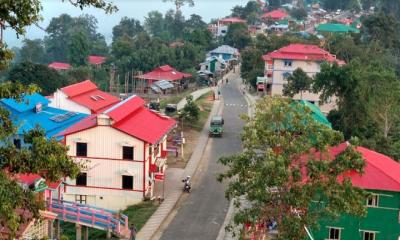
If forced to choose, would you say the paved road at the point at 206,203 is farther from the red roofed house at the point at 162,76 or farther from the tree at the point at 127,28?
the tree at the point at 127,28

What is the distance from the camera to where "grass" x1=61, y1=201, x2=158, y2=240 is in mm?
25317

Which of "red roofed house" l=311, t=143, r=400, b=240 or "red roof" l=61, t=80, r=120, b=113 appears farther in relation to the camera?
"red roof" l=61, t=80, r=120, b=113

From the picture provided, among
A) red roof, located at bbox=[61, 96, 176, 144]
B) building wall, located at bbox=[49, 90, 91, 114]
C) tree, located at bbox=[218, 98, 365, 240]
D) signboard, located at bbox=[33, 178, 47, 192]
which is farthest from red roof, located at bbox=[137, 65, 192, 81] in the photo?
tree, located at bbox=[218, 98, 365, 240]

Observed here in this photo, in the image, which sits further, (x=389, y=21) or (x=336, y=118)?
(x=389, y=21)

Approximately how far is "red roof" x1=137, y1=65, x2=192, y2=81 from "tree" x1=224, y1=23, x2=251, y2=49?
23.5 meters

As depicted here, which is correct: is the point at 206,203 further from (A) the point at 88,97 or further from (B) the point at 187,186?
(A) the point at 88,97

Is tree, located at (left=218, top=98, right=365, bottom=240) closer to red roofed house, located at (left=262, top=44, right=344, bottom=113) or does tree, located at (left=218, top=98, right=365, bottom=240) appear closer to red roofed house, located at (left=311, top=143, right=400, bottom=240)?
red roofed house, located at (left=311, top=143, right=400, bottom=240)

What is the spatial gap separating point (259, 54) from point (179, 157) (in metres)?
32.7

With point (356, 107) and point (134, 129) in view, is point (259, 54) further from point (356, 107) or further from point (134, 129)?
point (134, 129)

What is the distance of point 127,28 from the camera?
114 m

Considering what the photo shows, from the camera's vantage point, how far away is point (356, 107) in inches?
1670

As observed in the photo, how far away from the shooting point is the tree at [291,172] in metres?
17.5

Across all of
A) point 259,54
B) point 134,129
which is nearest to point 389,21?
point 259,54

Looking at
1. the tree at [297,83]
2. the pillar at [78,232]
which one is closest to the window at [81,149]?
the pillar at [78,232]
